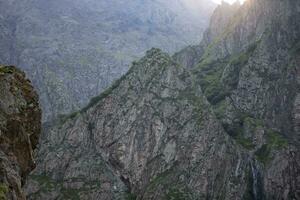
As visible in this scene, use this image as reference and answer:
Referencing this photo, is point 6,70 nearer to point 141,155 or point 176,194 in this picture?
point 176,194

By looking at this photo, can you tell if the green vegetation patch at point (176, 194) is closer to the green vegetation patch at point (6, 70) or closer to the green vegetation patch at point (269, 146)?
the green vegetation patch at point (269, 146)

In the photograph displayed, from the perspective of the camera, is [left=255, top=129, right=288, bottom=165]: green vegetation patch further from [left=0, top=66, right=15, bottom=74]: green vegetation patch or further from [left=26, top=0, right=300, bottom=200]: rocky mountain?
[left=0, top=66, right=15, bottom=74]: green vegetation patch

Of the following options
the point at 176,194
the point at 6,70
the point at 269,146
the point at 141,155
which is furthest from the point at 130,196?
the point at 6,70

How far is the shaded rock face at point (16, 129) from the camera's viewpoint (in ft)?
157

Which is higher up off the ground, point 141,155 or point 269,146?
point 269,146

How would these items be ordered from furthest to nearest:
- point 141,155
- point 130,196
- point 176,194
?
point 141,155 → point 130,196 → point 176,194

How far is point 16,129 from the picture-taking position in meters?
53.7

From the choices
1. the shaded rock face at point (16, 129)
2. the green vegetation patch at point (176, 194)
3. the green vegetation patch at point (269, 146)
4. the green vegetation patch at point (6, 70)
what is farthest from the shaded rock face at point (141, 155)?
the green vegetation patch at point (6, 70)

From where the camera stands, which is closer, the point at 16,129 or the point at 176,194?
the point at 16,129

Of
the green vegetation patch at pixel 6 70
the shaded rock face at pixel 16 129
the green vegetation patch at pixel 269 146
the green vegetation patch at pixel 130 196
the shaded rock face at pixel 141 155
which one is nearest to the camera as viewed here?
the shaded rock face at pixel 16 129

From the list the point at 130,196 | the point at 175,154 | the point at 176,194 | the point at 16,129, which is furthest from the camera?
the point at 175,154

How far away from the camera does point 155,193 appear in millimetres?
171250

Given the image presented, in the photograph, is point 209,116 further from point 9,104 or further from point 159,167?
point 9,104

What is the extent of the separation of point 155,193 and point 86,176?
92.4ft
